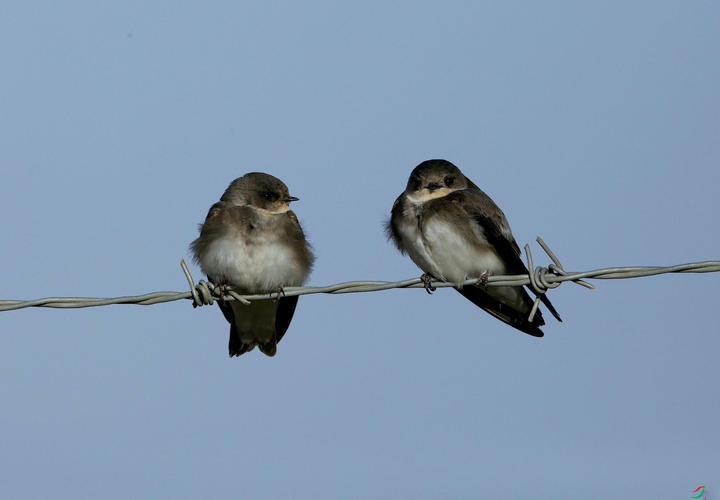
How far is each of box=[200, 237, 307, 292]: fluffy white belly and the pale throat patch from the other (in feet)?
3.47

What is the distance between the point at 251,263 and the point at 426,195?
1412mm

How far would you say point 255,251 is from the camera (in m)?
8.03

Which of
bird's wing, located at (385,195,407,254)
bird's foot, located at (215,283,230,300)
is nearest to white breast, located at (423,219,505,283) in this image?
bird's wing, located at (385,195,407,254)

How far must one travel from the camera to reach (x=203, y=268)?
8219 millimetres

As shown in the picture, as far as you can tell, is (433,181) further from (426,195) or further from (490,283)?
(490,283)

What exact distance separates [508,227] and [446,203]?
1.52 feet

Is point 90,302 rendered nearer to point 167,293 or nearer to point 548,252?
point 167,293

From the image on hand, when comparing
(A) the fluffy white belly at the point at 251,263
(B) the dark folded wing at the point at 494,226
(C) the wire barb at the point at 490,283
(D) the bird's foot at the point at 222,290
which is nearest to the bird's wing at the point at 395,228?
(B) the dark folded wing at the point at 494,226

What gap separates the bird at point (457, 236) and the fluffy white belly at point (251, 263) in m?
0.89

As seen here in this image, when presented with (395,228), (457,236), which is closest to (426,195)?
(395,228)

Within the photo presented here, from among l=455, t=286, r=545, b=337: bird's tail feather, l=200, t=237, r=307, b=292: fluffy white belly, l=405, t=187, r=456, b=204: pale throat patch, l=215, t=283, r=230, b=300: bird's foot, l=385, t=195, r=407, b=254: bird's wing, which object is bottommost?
l=455, t=286, r=545, b=337: bird's tail feather

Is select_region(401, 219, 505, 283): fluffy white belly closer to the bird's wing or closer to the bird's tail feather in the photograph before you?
the bird's wing

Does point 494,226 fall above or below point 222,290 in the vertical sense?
above

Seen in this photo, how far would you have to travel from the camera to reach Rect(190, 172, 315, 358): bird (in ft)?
26.4
